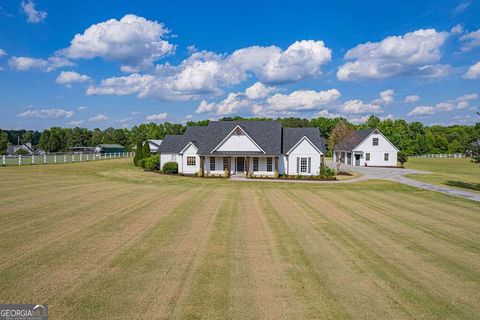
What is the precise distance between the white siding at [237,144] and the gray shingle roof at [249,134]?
3.30ft

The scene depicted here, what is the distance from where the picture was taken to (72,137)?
121 metres

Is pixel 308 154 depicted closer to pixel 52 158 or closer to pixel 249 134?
pixel 249 134

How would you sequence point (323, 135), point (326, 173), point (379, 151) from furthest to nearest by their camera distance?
point (323, 135), point (379, 151), point (326, 173)

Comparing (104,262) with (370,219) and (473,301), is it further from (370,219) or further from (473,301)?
(370,219)

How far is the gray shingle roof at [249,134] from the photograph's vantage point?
37081 millimetres

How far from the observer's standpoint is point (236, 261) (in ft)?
29.0

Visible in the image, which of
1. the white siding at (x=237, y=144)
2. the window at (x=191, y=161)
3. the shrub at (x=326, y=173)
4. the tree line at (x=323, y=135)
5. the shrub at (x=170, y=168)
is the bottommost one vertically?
the shrub at (x=326, y=173)

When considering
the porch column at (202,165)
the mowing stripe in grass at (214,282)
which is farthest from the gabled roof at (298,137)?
the mowing stripe in grass at (214,282)

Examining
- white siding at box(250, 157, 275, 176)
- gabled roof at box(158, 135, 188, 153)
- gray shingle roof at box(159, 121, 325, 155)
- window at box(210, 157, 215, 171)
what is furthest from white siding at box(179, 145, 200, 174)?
white siding at box(250, 157, 275, 176)

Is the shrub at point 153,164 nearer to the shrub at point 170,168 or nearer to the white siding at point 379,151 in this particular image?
the shrub at point 170,168

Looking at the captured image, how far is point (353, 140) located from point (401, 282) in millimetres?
53370

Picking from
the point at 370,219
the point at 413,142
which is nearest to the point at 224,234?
the point at 370,219

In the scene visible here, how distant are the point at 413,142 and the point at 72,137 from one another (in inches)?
4581

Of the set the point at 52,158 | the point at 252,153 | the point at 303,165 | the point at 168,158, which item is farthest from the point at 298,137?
the point at 52,158
